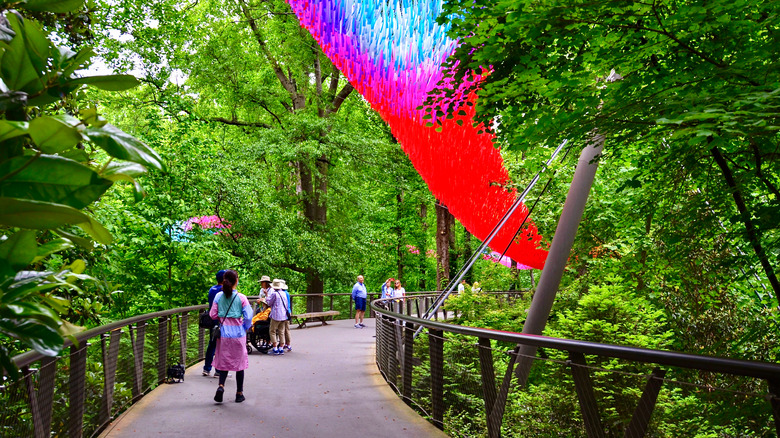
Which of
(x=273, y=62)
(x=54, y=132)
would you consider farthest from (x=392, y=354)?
(x=273, y=62)

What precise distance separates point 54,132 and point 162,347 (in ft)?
27.6

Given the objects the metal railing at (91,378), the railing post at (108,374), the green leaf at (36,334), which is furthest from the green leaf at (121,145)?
the railing post at (108,374)

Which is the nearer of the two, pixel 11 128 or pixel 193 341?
→ pixel 11 128

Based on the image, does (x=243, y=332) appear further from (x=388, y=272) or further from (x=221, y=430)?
(x=388, y=272)

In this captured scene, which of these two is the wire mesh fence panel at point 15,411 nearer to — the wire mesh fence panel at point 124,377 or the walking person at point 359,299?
the wire mesh fence panel at point 124,377

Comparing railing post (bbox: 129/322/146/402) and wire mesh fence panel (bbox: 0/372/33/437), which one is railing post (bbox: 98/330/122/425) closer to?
railing post (bbox: 129/322/146/402)

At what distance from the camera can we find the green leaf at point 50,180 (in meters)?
0.98

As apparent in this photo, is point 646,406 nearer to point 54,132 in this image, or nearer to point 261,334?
point 54,132

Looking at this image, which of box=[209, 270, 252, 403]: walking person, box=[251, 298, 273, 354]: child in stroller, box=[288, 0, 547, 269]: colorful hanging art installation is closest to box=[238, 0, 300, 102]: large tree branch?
box=[251, 298, 273, 354]: child in stroller

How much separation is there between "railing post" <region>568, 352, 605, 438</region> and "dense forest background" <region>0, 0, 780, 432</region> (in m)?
1.45

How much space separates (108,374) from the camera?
6.12 metres

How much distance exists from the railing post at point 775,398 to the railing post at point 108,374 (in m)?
5.50

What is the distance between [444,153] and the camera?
11562mm

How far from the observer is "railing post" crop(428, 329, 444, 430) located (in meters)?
6.05
